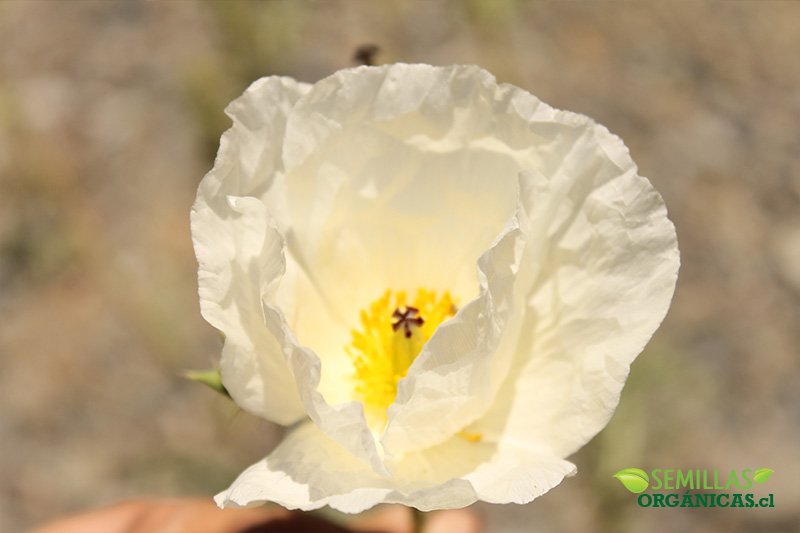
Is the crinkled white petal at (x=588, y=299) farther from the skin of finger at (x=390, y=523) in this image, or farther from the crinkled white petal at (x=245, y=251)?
the skin of finger at (x=390, y=523)

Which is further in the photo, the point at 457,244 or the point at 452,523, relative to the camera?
the point at 452,523

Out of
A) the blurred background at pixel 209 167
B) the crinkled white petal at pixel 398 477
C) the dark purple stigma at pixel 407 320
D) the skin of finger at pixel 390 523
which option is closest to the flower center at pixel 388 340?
the dark purple stigma at pixel 407 320

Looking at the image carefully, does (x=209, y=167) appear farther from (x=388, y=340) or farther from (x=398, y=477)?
(x=398, y=477)

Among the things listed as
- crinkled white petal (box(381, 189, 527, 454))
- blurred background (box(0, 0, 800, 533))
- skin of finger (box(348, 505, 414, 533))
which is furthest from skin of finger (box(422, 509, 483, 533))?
crinkled white petal (box(381, 189, 527, 454))

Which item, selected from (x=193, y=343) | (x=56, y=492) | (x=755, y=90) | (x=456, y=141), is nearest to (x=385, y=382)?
(x=456, y=141)

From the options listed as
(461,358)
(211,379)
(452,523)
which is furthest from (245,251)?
(452,523)

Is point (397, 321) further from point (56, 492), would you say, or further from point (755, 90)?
point (755, 90)
